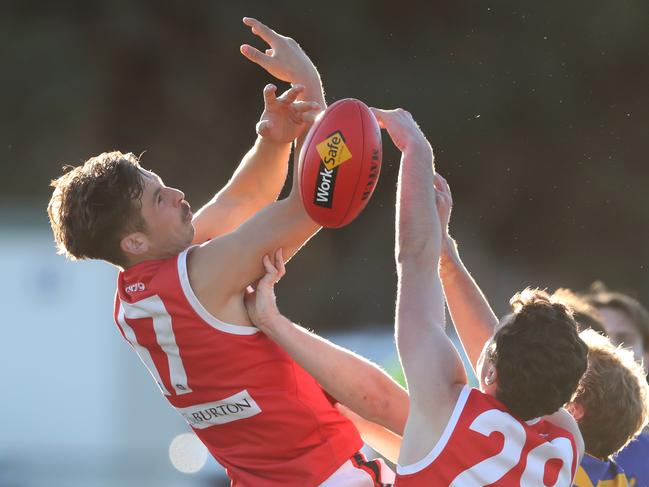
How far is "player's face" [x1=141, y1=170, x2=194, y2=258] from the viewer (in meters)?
3.37

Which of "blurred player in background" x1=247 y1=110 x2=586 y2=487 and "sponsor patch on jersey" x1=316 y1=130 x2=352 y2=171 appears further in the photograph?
"sponsor patch on jersey" x1=316 y1=130 x2=352 y2=171

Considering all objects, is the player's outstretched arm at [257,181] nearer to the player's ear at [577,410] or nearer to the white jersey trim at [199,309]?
the white jersey trim at [199,309]

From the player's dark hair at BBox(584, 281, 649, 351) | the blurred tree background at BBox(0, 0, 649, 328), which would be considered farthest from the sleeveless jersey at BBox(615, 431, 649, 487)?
the blurred tree background at BBox(0, 0, 649, 328)

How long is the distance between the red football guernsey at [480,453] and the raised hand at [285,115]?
106 cm

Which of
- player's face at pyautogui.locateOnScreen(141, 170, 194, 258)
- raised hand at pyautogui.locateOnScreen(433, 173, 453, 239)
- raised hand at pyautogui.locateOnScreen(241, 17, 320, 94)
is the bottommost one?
player's face at pyautogui.locateOnScreen(141, 170, 194, 258)

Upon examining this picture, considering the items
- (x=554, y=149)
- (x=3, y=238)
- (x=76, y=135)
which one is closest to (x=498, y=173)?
(x=554, y=149)

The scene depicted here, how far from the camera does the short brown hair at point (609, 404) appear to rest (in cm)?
357

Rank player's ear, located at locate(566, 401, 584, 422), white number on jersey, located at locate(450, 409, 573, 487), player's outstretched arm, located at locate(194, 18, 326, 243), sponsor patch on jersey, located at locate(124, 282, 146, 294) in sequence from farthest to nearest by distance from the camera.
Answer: player's ear, located at locate(566, 401, 584, 422), player's outstretched arm, located at locate(194, 18, 326, 243), sponsor patch on jersey, located at locate(124, 282, 146, 294), white number on jersey, located at locate(450, 409, 573, 487)

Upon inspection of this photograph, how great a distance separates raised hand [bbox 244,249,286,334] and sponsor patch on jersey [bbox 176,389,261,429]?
0.77ft

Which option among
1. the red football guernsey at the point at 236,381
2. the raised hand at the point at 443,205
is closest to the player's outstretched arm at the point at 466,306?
the raised hand at the point at 443,205

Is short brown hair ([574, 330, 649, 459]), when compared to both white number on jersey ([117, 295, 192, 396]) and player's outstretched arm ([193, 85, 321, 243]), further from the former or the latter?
white number on jersey ([117, 295, 192, 396])

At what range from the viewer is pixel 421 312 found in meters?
2.94

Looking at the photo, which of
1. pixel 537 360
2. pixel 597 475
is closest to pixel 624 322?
pixel 597 475

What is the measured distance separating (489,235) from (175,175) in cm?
341
